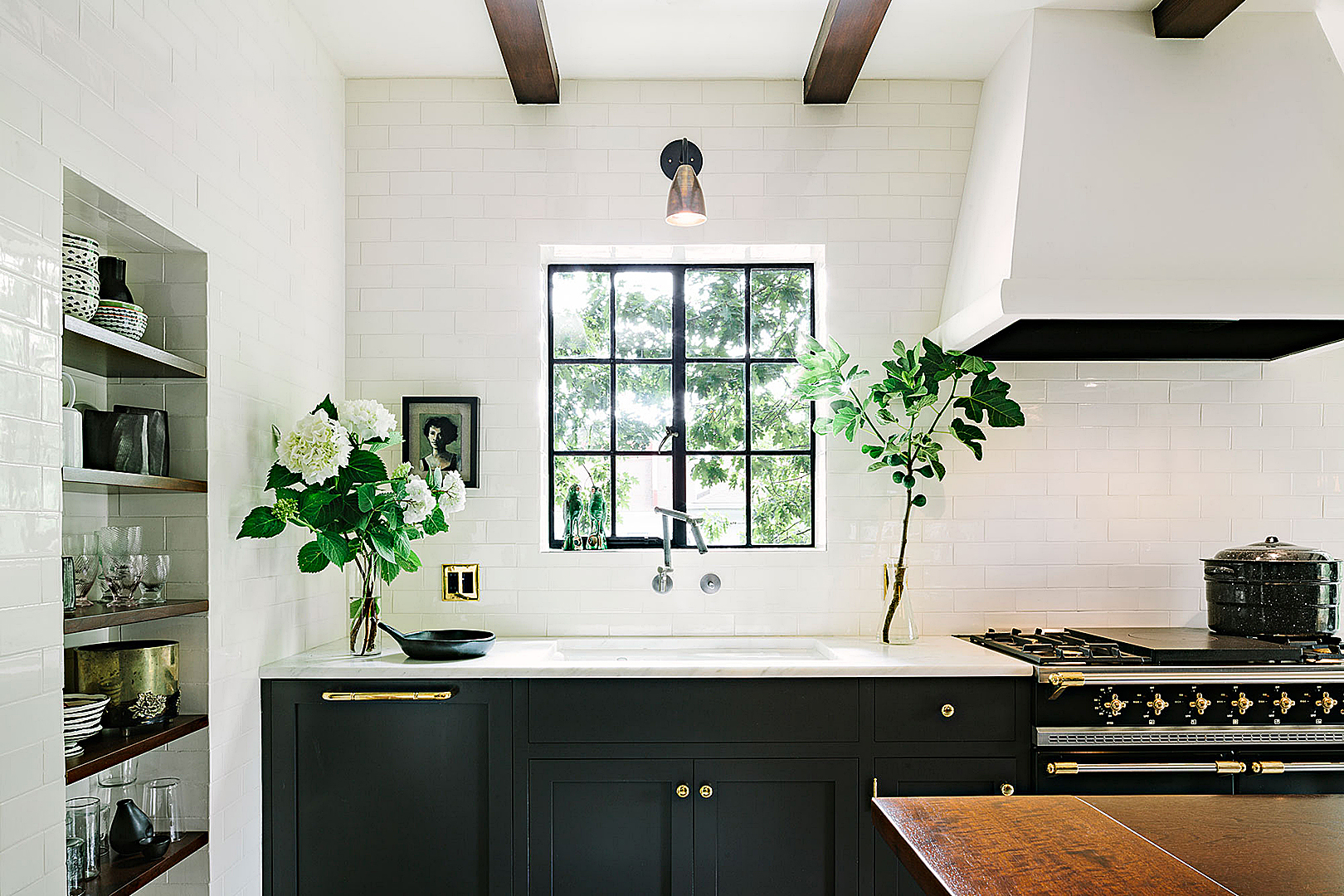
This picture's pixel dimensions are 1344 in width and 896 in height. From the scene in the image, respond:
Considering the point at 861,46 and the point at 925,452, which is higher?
the point at 861,46

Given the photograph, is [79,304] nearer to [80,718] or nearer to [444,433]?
[80,718]

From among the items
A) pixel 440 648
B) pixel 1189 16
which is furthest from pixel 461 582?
pixel 1189 16

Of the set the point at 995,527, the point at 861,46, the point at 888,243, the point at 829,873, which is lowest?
the point at 829,873

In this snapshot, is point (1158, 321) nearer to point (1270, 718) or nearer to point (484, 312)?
point (1270, 718)

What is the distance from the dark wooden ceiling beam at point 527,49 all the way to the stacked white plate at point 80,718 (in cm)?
209

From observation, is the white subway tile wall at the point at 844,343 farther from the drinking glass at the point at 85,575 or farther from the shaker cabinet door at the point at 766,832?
the drinking glass at the point at 85,575

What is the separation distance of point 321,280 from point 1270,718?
327 centimetres

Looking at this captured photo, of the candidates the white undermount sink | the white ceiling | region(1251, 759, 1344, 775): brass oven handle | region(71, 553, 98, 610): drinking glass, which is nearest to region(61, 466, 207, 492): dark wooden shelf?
region(71, 553, 98, 610): drinking glass

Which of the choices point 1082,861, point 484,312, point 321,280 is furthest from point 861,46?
point 1082,861

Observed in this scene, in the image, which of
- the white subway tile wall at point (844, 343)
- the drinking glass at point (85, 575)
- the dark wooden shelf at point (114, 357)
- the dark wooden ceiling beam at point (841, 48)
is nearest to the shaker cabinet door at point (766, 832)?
the white subway tile wall at point (844, 343)

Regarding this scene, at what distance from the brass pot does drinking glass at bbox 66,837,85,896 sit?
0.32 meters

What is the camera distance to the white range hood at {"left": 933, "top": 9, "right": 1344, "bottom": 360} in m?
2.88

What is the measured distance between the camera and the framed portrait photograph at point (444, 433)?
352cm

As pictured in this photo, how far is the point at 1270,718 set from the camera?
283cm
